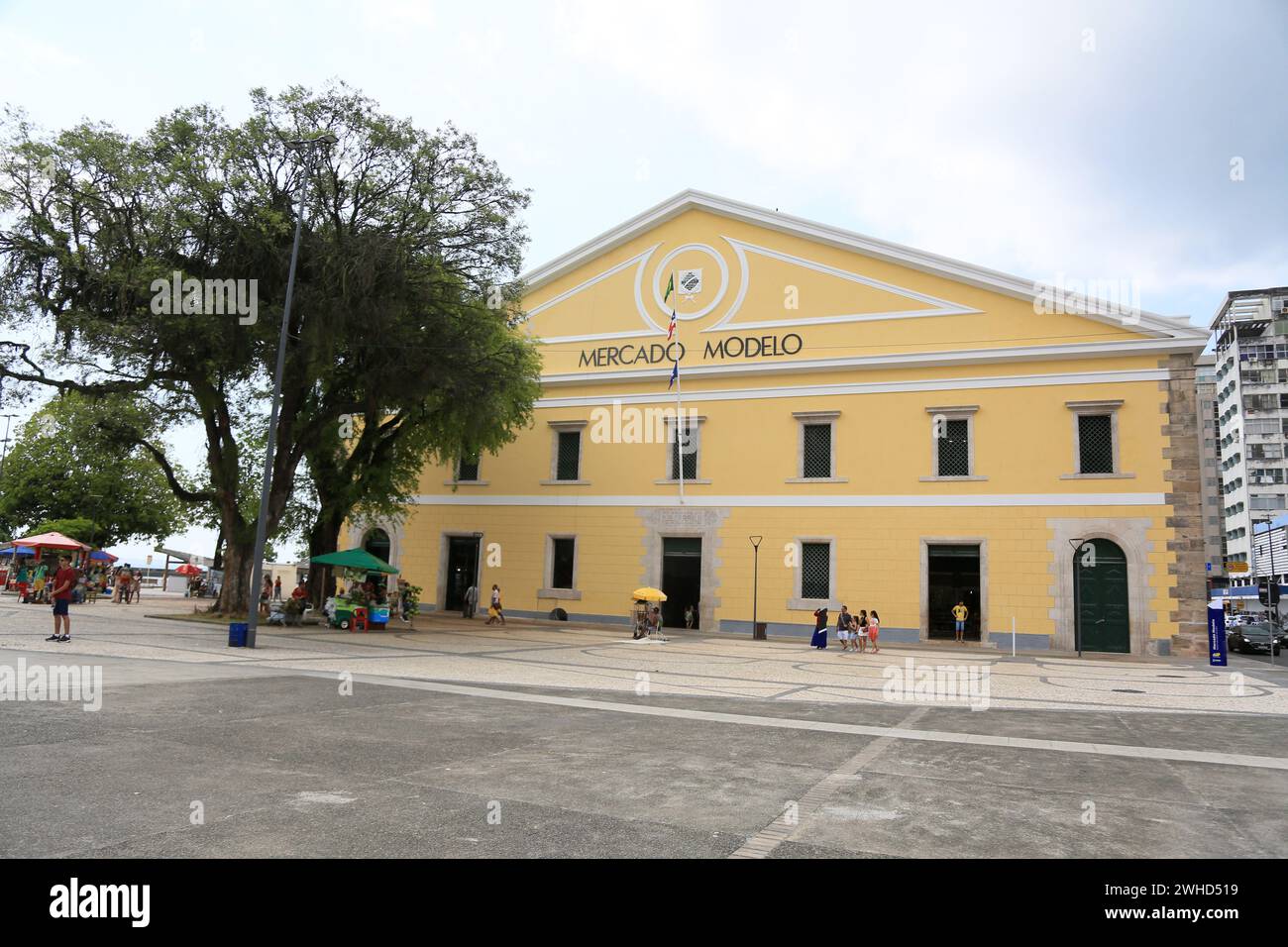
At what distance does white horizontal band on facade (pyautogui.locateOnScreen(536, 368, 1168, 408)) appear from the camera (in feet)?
93.6

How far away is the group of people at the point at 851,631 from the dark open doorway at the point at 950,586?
94.4 inches

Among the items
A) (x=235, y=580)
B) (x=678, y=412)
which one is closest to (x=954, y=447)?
(x=678, y=412)

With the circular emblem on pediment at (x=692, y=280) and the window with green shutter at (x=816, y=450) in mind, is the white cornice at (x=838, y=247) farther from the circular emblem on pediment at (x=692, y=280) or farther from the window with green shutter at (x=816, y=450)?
the window with green shutter at (x=816, y=450)

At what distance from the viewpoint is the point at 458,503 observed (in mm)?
37438

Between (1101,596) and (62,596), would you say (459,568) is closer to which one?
(62,596)

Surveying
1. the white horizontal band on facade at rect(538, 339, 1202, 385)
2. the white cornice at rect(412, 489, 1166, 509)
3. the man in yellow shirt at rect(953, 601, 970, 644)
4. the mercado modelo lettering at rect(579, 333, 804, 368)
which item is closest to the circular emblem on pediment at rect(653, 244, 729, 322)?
the mercado modelo lettering at rect(579, 333, 804, 368)

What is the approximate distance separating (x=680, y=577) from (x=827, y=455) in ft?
24.3

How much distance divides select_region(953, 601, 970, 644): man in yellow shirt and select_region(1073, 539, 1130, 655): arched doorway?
134 inches

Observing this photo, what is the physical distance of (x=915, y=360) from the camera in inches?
1201

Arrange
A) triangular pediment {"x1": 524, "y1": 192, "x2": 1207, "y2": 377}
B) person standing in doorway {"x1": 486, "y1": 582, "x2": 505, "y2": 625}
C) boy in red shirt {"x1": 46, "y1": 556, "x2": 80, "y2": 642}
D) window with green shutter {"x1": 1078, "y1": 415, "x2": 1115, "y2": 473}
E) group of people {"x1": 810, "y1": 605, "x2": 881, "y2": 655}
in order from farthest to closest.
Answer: person standing in doorway {"x1": 486, "y1": 582, "x2": 505, "y2": 625}
triangular pediment {"x1": 524, "y1": 192, "x2": 1207, "y2": 377}
window with green shutter {"x1": 1078, "y1": 415, "x2": 1115, "y2": 473}
group of people {"x1": 810, "y1": 605, "x2": 881, "y2": 655}
boy in red shirt {"x1": 46, "y1": 556, "x2": 80, "y2": 642}

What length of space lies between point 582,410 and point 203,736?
28337 millimetres

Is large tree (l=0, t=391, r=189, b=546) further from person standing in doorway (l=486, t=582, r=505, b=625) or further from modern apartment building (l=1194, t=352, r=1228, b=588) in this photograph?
modern apartment building (l=1194, t=352, r=1228, b=588)

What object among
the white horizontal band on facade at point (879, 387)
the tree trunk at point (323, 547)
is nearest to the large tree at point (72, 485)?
the tree trunk at point (323, 547)

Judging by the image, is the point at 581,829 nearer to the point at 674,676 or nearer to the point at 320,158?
the point at 674,676
